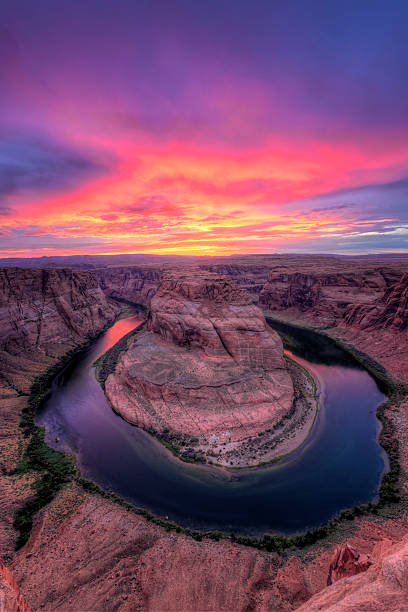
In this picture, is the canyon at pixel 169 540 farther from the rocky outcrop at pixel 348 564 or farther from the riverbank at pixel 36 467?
the riverbank at pixel 36 467

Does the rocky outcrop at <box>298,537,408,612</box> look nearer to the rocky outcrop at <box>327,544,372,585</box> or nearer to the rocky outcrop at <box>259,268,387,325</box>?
the rocky outcrop at <box>327,544,372,585</box>

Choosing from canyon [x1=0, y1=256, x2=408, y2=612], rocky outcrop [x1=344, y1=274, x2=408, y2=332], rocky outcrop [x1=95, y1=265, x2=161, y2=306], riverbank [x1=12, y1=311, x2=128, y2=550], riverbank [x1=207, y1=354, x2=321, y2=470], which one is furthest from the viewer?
rocky outcrop [x1=95, y1=265, x2=161, y2=306]

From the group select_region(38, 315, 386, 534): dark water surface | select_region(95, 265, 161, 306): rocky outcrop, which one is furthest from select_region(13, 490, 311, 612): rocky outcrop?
select_region(95, 265, 161, 306): rocky outcrop

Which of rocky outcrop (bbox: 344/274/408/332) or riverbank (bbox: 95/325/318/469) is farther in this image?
rocky outcrop (bbox: 344/274/408/332)

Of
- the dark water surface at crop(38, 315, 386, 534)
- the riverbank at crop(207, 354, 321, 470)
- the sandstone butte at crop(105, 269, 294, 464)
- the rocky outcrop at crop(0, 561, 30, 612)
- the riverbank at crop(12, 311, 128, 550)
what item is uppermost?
the rocky outcrop at crop(0, 561, 30, 612)

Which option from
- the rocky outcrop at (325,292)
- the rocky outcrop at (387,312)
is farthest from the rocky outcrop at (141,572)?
the rocky outcrop at (325,292)

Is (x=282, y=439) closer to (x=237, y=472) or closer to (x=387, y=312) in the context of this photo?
(x=237, y=472)

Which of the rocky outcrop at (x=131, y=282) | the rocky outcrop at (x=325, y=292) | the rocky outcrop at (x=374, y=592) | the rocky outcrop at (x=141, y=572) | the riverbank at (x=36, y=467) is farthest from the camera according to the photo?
the rocky outcrop at (x=131, y=282)
